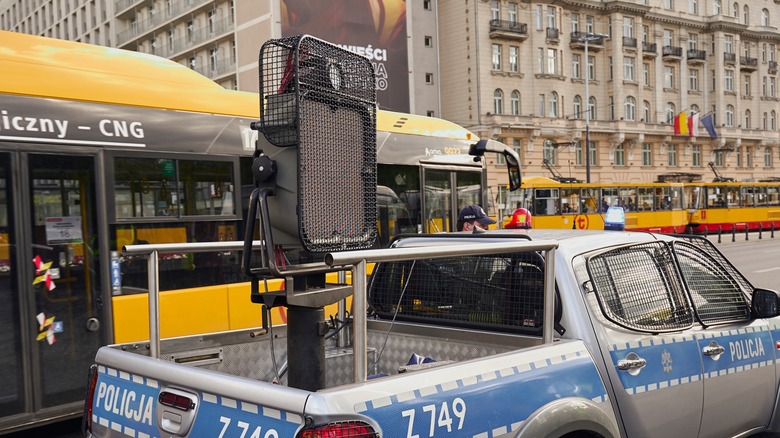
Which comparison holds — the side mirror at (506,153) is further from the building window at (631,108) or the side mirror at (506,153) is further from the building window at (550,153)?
the building window at (631,108)

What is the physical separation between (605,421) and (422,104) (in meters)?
49.6

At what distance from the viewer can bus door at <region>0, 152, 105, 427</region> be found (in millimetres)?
5453

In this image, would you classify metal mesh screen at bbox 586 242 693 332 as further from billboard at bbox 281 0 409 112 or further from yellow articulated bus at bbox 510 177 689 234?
billboard at bbox 281 0 409 112

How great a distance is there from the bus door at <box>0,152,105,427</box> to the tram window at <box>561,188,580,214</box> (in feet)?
90.6

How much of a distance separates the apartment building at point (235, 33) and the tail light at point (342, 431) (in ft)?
143

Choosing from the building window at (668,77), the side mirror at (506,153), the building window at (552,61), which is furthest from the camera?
the building window at (668,77)

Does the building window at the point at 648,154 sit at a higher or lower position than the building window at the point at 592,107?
lower

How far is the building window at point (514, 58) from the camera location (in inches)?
2032

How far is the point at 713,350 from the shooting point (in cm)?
372

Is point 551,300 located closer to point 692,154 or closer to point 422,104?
point 422,104

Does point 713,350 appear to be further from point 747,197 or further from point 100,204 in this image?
point 747,197

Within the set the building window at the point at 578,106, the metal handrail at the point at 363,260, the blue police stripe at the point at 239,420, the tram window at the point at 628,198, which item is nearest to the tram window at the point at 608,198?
the tram window at the point at 628,198

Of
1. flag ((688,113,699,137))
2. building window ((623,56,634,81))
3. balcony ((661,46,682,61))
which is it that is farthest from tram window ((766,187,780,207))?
balcony ((661,46,682,61))

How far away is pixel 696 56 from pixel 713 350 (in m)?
66.1
